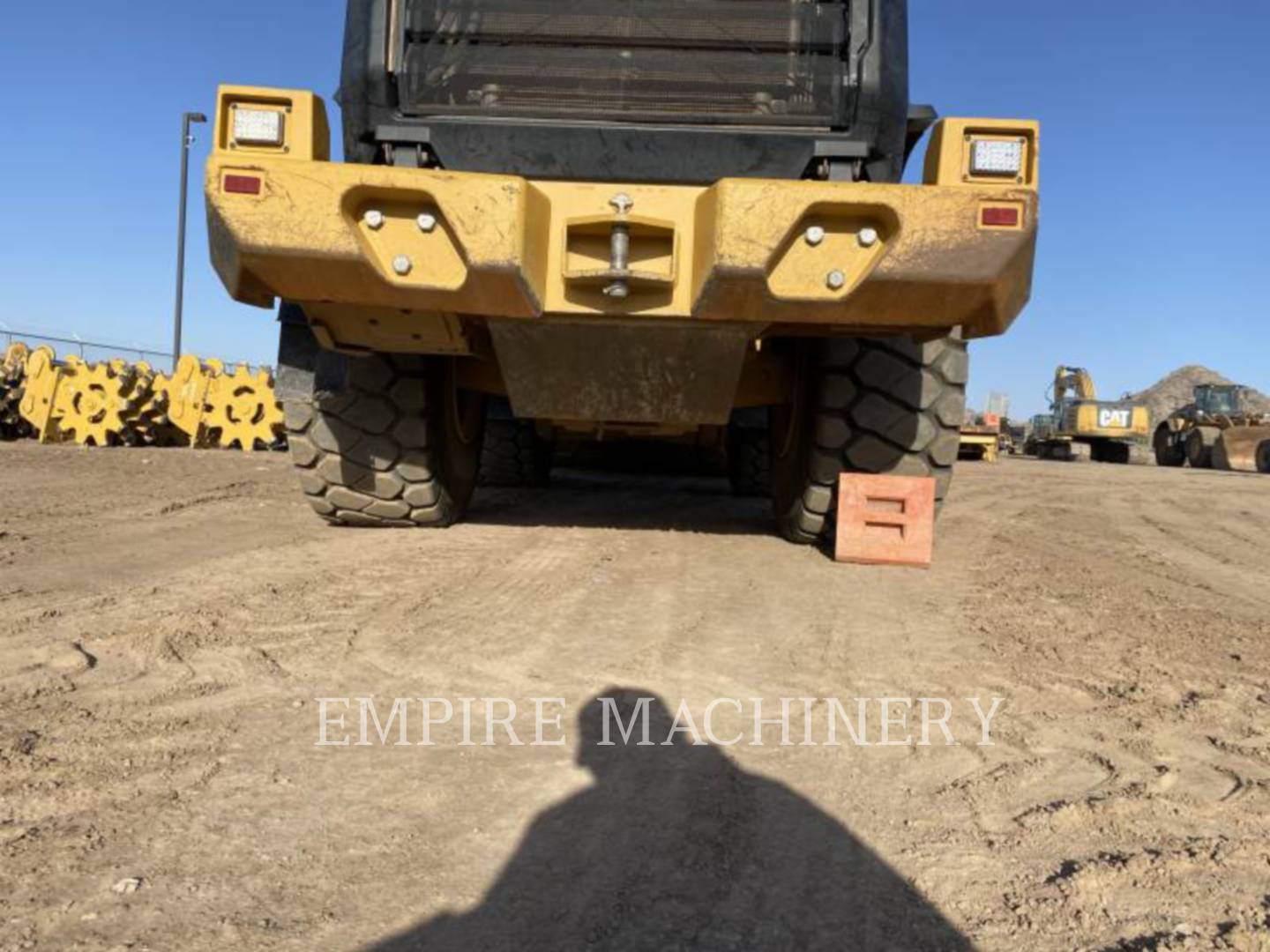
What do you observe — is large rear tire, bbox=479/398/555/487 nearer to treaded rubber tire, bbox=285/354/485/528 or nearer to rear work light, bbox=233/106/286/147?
treaded rubber tire, bbox=285/354/485/528

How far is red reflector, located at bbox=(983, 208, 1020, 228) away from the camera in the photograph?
120 inches

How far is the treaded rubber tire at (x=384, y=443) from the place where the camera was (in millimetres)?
4488

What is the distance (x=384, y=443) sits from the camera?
4555mm

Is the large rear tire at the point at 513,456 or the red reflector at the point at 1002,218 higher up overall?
the red reflector at the point at 1002,218

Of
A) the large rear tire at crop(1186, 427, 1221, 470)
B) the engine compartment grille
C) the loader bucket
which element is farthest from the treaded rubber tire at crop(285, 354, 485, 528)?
the large rear tire at crop(1186, 427, 1221, 470)

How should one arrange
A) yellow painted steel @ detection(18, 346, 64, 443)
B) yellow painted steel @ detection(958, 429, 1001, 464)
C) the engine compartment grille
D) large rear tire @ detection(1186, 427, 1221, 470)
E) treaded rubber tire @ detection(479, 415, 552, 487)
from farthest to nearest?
large rear tire @ detection(1186, 427, 1221, 470), yellow painted steel @ detection(958, 429, 1001, 464), yellow painted steel @ detection(18, 346, 64, 443), treaded rubber tire @ detection(479, 415, 552, 487), the engine compartment grille

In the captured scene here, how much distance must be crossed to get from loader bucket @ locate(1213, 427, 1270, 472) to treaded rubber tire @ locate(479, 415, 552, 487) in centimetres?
2353

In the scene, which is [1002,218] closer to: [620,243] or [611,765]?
[620,243]

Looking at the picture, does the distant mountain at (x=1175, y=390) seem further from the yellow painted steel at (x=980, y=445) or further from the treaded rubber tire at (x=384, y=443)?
the treaded rubber tire at (x=384, y=443)

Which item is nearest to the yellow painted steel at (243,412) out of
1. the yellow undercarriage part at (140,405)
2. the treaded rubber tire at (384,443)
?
the yellow undercarriage part at (140,405)

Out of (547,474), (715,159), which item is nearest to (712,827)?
(715,159)

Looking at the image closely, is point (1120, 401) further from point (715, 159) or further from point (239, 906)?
point (239, 906)

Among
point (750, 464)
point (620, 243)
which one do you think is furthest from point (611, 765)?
point (750, 464)

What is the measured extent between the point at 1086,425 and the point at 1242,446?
5.09 meters
